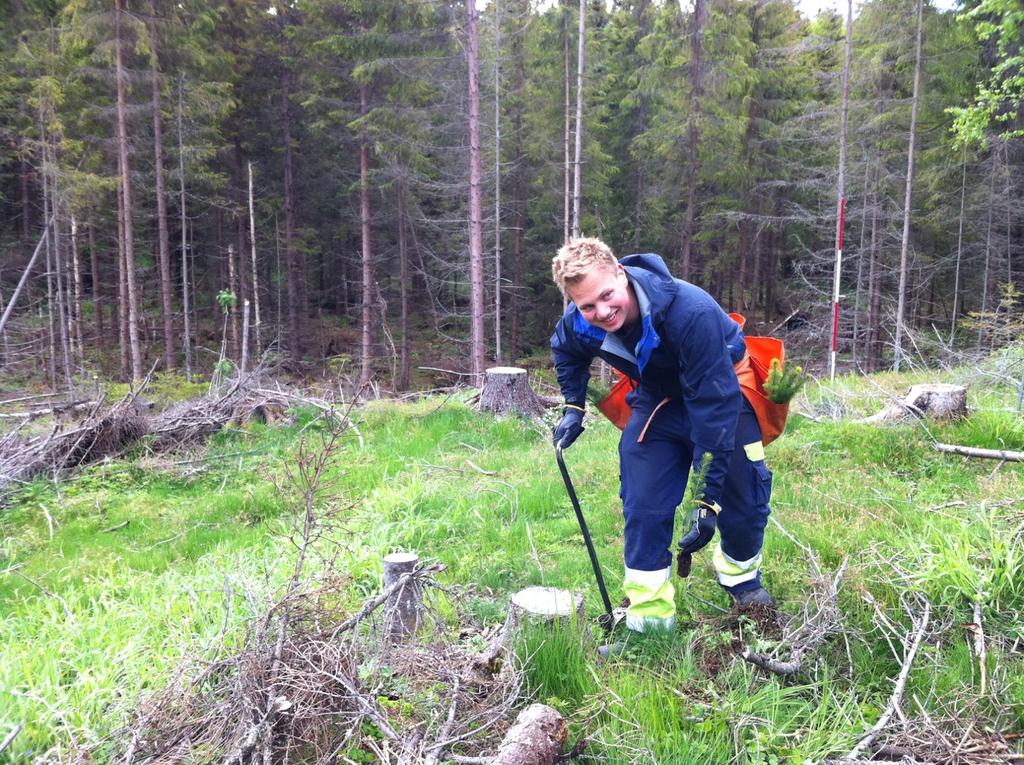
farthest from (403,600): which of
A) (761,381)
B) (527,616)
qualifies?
(761,381)

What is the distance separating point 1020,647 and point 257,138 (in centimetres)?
2490

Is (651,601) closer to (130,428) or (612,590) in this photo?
(612,590)

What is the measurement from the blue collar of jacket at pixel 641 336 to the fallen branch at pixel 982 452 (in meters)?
3.77

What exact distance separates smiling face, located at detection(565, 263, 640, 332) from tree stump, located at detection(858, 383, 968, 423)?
Answer: 15.5 feet

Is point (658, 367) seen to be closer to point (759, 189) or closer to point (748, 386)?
point (748, 386)

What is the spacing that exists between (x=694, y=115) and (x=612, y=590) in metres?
19.6

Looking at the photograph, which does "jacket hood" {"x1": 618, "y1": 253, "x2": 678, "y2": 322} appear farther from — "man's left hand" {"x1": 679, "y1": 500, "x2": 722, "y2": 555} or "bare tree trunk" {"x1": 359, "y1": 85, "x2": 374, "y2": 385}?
"bare tree trunk" {"x1": 359, "y1": 85, "x2": 374, "y2": 385}

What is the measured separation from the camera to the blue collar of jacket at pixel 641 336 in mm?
2957

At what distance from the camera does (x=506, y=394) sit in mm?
9633

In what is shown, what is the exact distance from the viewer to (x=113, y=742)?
2.45m

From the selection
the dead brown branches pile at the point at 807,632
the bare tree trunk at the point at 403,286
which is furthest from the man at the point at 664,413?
the bare tree trunk at the point at 403,286

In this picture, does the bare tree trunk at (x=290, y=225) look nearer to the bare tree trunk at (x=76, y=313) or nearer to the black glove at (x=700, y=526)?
the bare tree trunk at (x=76, y=313)

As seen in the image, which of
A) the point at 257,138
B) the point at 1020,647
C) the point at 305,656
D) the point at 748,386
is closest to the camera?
the point at 305,656

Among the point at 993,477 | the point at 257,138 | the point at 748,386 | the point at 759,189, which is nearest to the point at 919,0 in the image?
the point at 759,189
